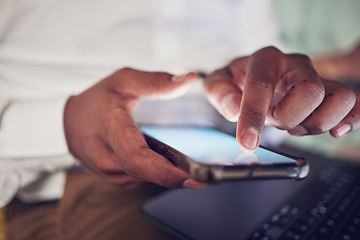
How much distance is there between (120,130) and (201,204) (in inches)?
6.4

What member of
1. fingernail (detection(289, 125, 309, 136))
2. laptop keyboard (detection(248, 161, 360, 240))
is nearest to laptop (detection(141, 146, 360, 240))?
laptop keyboard (detection(248, 161, 360, 240))

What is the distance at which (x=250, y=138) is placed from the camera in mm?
240

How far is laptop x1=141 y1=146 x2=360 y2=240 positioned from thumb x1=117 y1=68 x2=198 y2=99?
0.16 metres

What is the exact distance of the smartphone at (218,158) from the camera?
183 millimetres

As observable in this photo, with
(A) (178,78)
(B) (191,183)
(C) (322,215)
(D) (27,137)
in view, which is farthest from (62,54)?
(C) (322,215)

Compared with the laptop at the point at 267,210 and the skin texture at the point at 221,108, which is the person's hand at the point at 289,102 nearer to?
the skin texture at the point at 221,108

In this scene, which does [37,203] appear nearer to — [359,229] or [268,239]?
[268,239]

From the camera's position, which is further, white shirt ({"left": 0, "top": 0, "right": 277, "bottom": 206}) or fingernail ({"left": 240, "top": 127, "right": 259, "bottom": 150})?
white shirt ({"left": 0, "top": 0, "right": 277, "bottom": 206})

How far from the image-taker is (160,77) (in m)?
0.31

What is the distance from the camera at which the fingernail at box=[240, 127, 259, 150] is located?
0.24m

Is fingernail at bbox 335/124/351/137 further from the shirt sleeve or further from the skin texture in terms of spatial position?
the shirt sleeve

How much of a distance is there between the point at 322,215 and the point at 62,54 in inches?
19.7

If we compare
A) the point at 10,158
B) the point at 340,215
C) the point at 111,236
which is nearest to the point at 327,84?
the point at 340,215

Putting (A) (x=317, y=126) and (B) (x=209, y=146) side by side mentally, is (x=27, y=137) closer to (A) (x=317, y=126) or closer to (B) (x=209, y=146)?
(B) (x=209, y=146)
